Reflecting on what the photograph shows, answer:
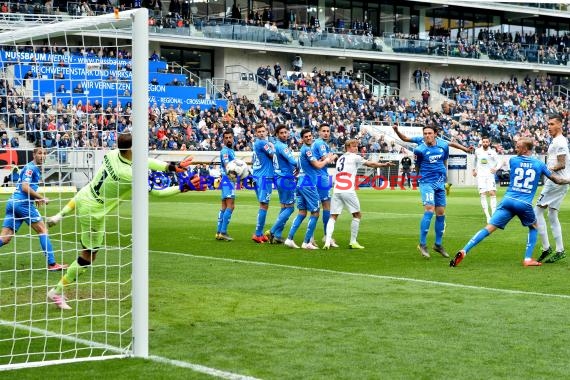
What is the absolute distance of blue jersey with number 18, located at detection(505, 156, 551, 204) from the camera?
1364 cm

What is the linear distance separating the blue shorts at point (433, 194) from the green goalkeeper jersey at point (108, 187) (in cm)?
629

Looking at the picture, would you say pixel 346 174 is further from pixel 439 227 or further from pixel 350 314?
pixel 350 314

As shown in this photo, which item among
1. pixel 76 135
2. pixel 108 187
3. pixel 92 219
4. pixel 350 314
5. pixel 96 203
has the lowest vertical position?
pixel 350 314

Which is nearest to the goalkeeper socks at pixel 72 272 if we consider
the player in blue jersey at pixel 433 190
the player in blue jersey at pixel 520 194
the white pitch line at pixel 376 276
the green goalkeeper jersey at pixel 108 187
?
the green goalkeeper jersey at pixel 108 187

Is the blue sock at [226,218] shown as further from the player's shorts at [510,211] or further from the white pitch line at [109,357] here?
the white pitch line at [109,357]

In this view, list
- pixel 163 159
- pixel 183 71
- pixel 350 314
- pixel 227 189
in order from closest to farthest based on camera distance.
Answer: pixel 350 314 → pixel 227 189 → pixel 163 159 → pixel 183 71

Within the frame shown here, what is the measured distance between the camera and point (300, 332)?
8.59m

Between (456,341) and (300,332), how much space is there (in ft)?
4.67

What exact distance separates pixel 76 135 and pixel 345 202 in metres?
6.57

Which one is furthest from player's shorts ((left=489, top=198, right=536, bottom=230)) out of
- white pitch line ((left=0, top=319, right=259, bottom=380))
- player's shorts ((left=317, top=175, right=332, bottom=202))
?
white pitch line ((left=0, top=319, right=259, bottom=380))

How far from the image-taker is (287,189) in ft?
56.2

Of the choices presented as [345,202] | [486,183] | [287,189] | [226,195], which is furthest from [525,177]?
[486,183]

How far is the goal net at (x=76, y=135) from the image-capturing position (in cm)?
786

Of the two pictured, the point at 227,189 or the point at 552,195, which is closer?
the point at 552,195
